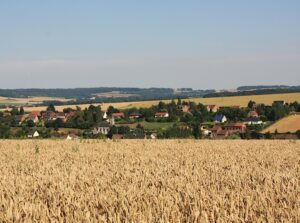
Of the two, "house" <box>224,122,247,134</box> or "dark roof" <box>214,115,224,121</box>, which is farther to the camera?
"dark roof" <box>214,115,224,121</box>

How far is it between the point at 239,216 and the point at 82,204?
250 cm

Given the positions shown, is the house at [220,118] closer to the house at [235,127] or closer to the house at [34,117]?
the house at [235,127]

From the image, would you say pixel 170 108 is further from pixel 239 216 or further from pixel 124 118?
pixel 239 216

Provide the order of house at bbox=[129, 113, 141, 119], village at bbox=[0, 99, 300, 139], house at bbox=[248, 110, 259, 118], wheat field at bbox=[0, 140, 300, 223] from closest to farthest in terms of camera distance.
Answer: wheat field at bbox=[0, 140, 300, 223] < village at bbox=[0, 99, 300, 139] < house at bbox=[248, 110, 259, 118] < house at bbox=[129, 113, 141, 119]

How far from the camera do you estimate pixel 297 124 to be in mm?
82188

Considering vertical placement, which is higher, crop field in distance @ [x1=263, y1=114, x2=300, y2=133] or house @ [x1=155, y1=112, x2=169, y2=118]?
crop field in distance @ [x1=263, y1=114, x2=300, y2=133]

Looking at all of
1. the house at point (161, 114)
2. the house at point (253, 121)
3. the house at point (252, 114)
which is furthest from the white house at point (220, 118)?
the house at point (161, 114)

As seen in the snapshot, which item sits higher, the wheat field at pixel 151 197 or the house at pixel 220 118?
the wheat field at pixel 151 197

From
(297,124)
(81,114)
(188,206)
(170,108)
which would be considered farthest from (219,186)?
(170,108)

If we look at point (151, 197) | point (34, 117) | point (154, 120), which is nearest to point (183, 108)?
point (154, 120)

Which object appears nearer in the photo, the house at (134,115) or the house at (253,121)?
the house at (253,121)

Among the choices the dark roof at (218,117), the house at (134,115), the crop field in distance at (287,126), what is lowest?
the house at (134,115)

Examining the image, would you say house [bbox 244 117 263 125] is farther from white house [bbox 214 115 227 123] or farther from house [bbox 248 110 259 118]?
white house [bbox 214 115 227 123]

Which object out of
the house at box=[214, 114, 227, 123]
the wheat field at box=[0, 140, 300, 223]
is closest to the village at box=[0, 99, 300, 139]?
the house at box=[214, 114, 227, 123]
